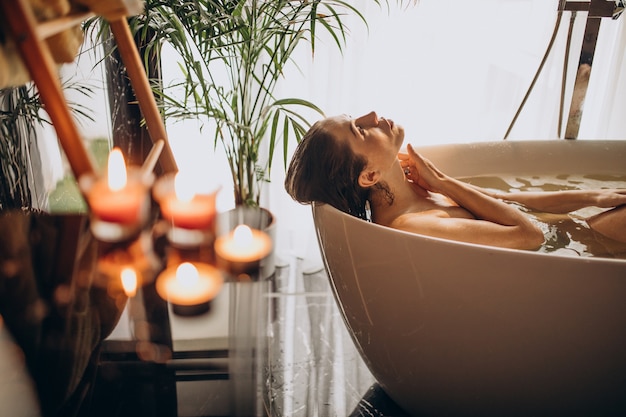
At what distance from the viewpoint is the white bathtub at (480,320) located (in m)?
0.84

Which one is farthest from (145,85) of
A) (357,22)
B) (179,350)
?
(357,22)

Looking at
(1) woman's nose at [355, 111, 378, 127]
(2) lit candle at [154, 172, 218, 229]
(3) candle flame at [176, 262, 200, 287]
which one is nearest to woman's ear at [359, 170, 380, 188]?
(1) woman's nose at [355, 111, 378, 127]

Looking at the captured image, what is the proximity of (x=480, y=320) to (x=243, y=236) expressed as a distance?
930 mm

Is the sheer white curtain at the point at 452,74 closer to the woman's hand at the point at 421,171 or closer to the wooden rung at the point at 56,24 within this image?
the woman's hand at the point at 421,171

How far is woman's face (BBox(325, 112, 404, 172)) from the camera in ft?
3.85

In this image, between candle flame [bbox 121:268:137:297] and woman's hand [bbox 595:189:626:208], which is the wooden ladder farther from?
woman's hand [bbox 595:189:626:208]

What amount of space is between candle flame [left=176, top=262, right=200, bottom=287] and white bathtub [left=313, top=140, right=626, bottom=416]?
0.49 meters

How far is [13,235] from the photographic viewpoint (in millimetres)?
1220

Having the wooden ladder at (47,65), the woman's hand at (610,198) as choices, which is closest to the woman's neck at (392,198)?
the woman's hand at (610,198)

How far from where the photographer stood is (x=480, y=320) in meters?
0.91

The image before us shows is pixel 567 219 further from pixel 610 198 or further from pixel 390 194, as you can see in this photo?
pixel 390 194

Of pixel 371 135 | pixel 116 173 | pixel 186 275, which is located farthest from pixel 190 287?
pixel 371 135

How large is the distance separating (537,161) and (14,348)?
5.49 ft

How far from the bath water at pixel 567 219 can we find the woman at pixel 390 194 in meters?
0.04
